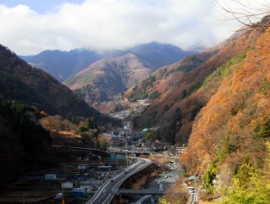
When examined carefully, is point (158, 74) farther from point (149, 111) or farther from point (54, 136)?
point (54, 136)

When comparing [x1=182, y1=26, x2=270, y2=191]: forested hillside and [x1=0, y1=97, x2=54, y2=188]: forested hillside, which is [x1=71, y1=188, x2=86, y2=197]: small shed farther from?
[x1=182, y1=26, x2=270, y2=191]: forested hillside

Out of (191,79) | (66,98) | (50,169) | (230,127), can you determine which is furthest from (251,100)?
(66,98)

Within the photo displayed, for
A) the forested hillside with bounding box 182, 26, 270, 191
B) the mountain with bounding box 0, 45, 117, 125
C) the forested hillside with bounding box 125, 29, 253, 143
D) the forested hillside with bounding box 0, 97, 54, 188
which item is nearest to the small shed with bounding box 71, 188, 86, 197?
the forested hillside with bounding box 0, 97, 54, 188

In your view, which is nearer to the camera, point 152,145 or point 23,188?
point 23,188

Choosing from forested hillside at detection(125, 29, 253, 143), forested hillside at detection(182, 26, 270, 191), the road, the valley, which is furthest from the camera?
forested hillside at detection(125, 29, 253, 143)

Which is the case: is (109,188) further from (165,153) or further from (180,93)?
(180,93)

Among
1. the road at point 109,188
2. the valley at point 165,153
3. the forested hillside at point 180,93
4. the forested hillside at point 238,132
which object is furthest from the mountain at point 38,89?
the forested hillside at point 238,132

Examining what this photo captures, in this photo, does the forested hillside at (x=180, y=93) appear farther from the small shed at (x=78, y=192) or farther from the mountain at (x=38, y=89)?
the small shed at (x=78, y=192)

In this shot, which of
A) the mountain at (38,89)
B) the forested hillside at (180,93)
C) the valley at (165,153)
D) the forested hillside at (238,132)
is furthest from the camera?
the mountain at (38,89)
